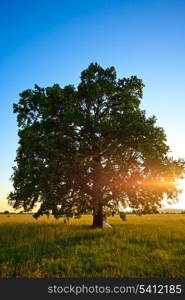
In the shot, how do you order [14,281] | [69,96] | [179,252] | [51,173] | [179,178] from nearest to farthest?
[14,281] → [179,252] → [51,173] → [179,178] → [69,96]

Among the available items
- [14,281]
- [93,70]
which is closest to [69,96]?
[93,70]

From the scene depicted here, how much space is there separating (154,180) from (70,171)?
7367 millimetres

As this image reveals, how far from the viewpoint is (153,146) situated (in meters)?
20.7

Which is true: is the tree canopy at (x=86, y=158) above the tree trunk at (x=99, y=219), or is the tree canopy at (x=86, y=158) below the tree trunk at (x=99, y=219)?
above

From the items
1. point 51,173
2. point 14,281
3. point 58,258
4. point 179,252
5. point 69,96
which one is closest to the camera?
point 14,281

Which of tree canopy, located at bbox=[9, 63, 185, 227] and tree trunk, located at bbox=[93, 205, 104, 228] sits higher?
tree canopy, located at bbox=[9, 63, 185, 227]

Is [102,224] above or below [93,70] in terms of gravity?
below

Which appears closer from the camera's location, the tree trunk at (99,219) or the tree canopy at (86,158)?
the tree canopy at (86,158)

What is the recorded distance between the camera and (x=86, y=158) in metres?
21.2

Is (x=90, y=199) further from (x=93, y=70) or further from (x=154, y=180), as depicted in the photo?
(x=93, y=70)

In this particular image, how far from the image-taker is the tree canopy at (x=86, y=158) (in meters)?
20.3

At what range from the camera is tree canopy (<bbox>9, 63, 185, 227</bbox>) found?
2031cm

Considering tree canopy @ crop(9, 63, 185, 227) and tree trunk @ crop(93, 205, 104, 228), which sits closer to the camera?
tree canopy @ crop(9, 63, 185, 227)

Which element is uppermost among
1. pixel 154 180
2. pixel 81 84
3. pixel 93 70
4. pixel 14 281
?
pixel 93 70
